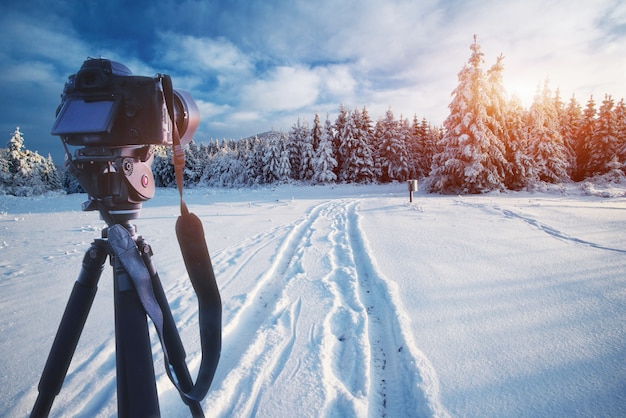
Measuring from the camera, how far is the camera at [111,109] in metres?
0.91

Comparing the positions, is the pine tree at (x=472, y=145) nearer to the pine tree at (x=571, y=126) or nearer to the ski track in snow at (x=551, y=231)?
the ski track in snow at (x=551, y=231)

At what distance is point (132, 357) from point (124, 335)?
80 millimetres

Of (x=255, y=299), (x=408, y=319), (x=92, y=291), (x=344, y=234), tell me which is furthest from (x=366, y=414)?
(x=344, y=234)

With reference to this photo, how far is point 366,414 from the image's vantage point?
4.91ft

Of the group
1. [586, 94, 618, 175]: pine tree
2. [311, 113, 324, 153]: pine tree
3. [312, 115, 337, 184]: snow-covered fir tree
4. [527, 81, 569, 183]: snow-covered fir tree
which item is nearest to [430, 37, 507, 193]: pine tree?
[527, 81, 569, 183]: snow-covered fir tree

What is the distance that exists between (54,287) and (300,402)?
352 cm

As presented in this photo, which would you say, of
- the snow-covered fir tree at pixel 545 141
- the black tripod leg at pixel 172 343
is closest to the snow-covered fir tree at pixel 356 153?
the snow-covered fir tree at pixel 545 141

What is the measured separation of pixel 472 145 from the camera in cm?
1719

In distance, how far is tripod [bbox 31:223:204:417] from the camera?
0.88 metres

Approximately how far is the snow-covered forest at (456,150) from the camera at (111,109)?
18.9 metres

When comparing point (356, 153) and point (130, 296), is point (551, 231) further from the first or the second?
point (356, 153)

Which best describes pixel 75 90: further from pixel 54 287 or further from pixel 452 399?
pixel 54 287

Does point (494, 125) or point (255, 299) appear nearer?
point (255, 299)

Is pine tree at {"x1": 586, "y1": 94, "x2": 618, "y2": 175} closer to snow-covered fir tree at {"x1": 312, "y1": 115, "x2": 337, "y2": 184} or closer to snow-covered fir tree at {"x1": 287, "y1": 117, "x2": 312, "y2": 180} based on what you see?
snow-covered fir tree at {"x1": 312, "y1": 115, "x2": 337, "y2": 184}
